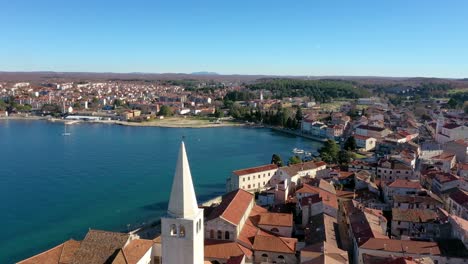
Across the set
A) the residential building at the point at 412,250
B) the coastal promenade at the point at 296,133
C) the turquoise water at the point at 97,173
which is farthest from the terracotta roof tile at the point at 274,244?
the coastal promenade at the point at 296,133

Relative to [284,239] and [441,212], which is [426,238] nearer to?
[441,212]

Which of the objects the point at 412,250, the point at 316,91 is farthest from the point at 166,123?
the point at 412,250

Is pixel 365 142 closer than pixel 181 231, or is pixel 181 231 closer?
pixel 181 231

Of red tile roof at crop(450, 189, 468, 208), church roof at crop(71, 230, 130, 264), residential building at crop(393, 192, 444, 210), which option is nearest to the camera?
church roof at crop(71, 230, 130, 264)

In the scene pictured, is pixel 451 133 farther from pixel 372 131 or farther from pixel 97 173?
pixel 97 173

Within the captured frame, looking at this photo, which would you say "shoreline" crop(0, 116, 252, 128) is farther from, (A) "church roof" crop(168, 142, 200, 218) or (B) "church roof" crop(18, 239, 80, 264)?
(A) "church roof" crop(168, 142, 200, 218)

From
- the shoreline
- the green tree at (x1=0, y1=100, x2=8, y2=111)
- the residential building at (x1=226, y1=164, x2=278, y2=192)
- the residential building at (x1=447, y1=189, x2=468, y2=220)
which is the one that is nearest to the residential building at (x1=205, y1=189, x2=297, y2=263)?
the residential building at (x1=226, y1=164, x2=278, y2=192)

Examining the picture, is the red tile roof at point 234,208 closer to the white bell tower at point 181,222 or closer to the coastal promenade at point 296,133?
the white bell tower at point 181,222
